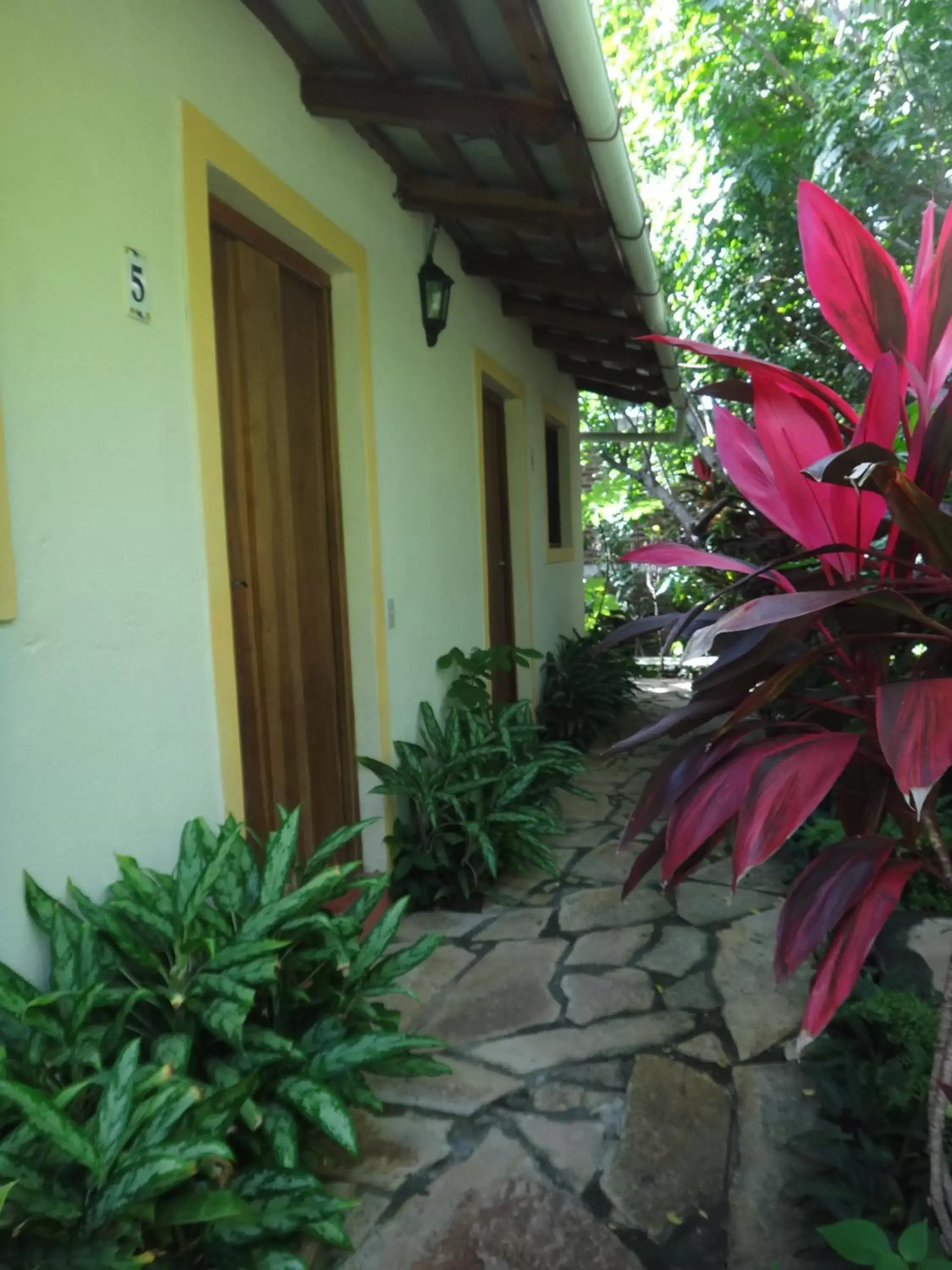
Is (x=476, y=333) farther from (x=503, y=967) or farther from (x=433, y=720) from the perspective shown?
(x=503, y=967)

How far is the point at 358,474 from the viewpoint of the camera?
3072 millimetres

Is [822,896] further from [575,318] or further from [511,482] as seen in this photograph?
[511,482]

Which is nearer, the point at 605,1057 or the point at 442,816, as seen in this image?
the point at 605,1057

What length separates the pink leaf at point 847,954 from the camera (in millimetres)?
1097

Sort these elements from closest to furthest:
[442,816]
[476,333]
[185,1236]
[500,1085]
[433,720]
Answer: [185,1236] < [500,1085] < [442,816] < [433,720] < [476,333]

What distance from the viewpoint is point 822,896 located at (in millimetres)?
1153

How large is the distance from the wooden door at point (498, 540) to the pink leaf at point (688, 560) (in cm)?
371

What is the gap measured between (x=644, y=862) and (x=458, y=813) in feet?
6.18

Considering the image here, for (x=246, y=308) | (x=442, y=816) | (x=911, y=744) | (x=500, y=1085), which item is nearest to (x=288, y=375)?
(x=246, y=308)

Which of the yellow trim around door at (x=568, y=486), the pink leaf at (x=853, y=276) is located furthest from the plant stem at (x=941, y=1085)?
the yellow trim around door at (x=568, y=486)

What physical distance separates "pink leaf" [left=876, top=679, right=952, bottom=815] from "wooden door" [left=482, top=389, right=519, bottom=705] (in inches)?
161

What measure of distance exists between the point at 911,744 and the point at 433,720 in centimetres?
268

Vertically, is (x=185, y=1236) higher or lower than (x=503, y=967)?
higher

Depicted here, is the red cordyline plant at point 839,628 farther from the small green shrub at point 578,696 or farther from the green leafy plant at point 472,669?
the small green shrub at point 578,696
